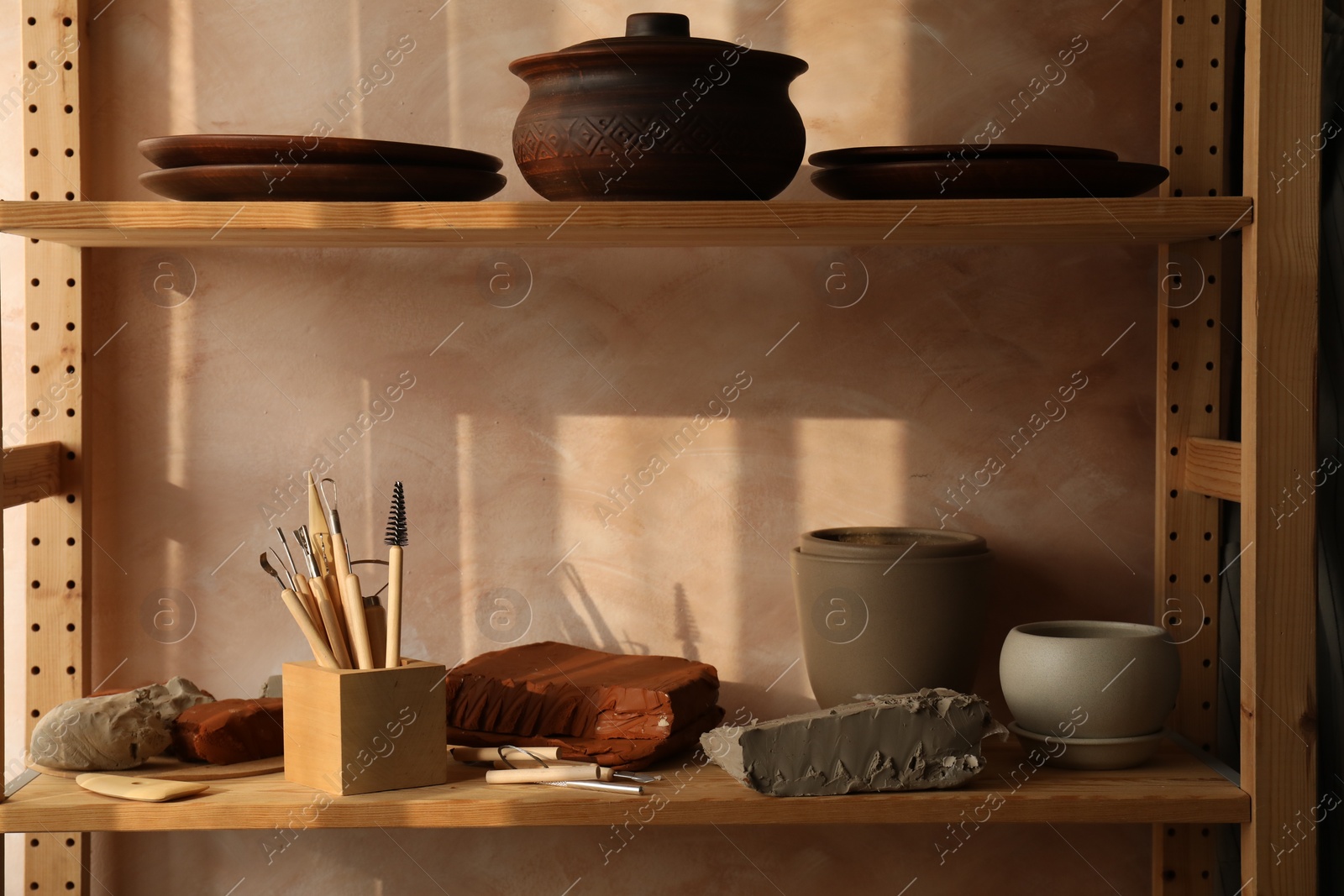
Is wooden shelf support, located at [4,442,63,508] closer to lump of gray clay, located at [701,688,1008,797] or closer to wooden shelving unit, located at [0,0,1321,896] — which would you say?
wooden shelving unit, located at [0,0,1321,896]

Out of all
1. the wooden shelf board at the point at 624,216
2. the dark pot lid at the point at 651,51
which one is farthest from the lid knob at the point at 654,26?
the wooden shelf board at the point at 624,216

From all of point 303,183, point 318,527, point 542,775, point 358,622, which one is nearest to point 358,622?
point 358,622

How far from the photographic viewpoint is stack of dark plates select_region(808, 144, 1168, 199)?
1.05 metres

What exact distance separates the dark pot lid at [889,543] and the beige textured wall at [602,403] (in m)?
0.07

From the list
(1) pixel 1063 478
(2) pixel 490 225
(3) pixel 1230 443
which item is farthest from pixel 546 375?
(3) pixel 1230 443

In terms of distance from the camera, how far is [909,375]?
1348 mm

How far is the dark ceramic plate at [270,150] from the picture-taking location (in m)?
1.04

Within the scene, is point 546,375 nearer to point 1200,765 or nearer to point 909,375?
point 909,375

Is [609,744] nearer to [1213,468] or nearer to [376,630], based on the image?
[376,630]

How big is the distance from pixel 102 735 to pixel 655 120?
0.77 meters

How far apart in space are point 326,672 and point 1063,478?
838 mm

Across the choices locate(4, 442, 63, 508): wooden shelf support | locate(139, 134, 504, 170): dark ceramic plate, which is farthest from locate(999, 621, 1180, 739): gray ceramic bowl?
locate(4, 442, 63, 508): wooden shelf support

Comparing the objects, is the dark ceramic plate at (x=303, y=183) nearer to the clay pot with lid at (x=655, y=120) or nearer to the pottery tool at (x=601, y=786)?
the clay pot with lid at (x=655, y=120)

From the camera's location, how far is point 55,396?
1.30 meters
